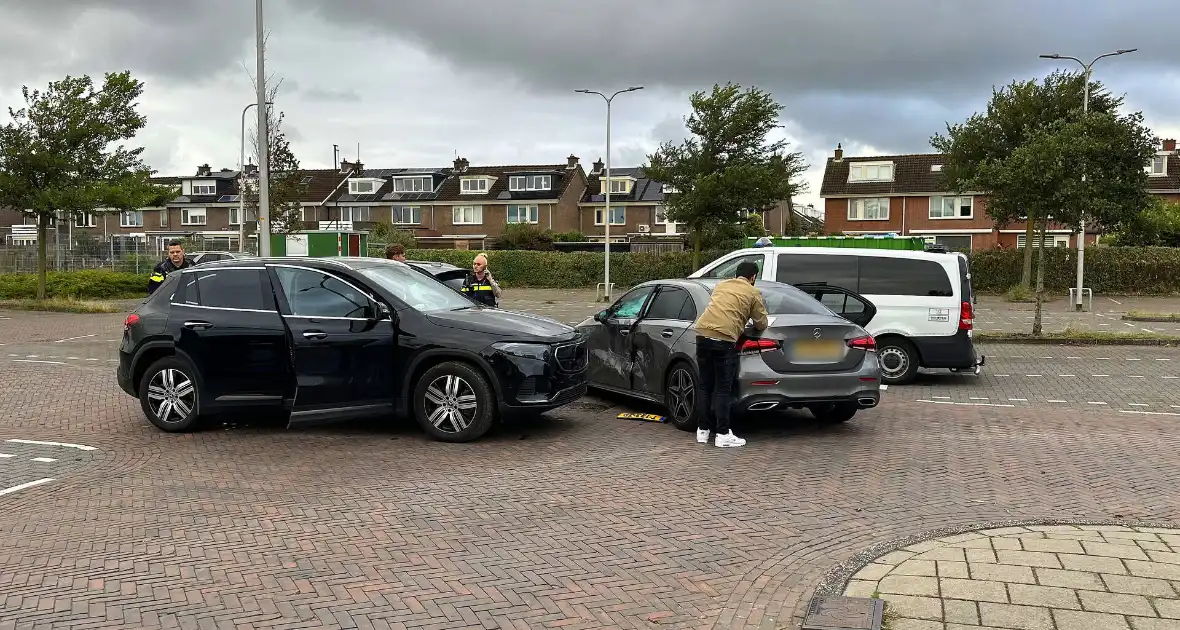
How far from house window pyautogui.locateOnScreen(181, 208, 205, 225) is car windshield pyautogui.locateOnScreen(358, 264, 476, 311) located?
224 feet

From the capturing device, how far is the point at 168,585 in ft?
14.8

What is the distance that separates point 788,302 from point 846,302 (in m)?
3.47

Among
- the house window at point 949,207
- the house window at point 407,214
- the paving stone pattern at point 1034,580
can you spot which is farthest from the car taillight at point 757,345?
the house window at point 407,214

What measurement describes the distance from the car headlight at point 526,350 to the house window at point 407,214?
6055 centimetres

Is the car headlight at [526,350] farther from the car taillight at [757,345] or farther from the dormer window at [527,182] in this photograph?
the dormer window at [527,182]

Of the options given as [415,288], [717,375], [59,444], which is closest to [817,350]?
[717,375]

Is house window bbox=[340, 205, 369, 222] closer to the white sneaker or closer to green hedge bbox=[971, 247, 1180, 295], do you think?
green hedge bbox=[971, 247, 1180, 295]

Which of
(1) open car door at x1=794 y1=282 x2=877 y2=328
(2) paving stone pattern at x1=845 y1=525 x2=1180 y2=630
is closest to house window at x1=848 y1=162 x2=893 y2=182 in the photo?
(1) open car door at x1=794 y1=282 x2=877 y2=328

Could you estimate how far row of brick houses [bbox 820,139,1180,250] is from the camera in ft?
172

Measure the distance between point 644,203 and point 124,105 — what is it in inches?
1733

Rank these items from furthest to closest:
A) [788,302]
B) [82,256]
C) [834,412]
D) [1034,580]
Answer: [82,256]
[834,412]
[788,302]
[1034,580]

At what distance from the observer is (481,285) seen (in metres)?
11.9

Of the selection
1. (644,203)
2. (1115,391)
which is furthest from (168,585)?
(644,203)

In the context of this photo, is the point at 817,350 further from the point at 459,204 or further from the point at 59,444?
the point at 459,204
